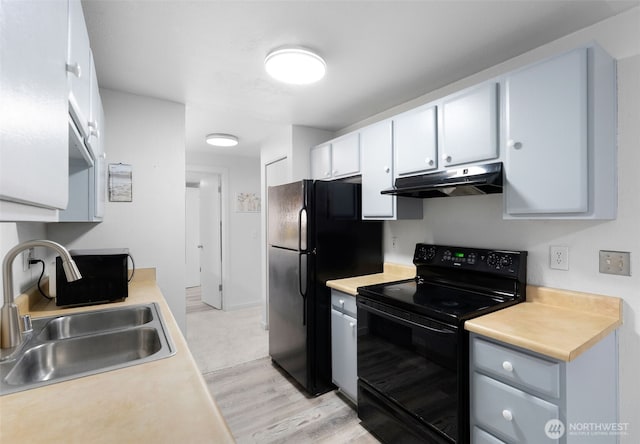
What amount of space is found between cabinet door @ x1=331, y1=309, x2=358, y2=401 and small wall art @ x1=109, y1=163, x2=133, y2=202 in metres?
1.81

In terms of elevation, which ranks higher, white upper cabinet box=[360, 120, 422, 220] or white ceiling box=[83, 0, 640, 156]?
white ceiling box=[83, 0, 640, 156]

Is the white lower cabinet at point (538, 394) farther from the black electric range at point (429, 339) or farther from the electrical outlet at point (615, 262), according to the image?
the electrical outlet at point (615, 262)

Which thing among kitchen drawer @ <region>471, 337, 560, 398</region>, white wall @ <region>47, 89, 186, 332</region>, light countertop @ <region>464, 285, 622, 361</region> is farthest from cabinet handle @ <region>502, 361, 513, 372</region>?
white wall @ <region>47, 89, 186, 332</region>

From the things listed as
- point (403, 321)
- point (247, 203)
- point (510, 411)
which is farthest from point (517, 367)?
point (247, 203)

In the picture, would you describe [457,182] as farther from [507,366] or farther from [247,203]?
[247,203]

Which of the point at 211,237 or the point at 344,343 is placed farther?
the point at 211,237

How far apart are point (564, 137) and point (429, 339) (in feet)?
3.73

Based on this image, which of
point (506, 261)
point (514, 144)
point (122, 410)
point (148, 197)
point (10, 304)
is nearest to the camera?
point (122, 410)

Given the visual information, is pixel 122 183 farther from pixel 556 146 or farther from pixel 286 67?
pixel 556 146

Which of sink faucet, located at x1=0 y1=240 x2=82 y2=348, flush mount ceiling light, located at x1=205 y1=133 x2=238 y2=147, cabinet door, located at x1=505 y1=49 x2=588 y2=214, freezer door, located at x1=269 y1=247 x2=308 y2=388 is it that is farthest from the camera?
flush mount ceiling light, located at x1=205 y1=133 x2=238 y2=147

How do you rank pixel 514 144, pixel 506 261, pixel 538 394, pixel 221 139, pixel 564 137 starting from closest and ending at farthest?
pixel 538 394, pixel 564 137, pixel 514 144, pixel 506 261, pixel 221 139

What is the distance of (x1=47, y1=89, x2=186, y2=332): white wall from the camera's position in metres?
2.29

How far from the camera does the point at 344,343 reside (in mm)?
2264

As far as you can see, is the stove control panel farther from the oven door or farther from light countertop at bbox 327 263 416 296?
the oven door
